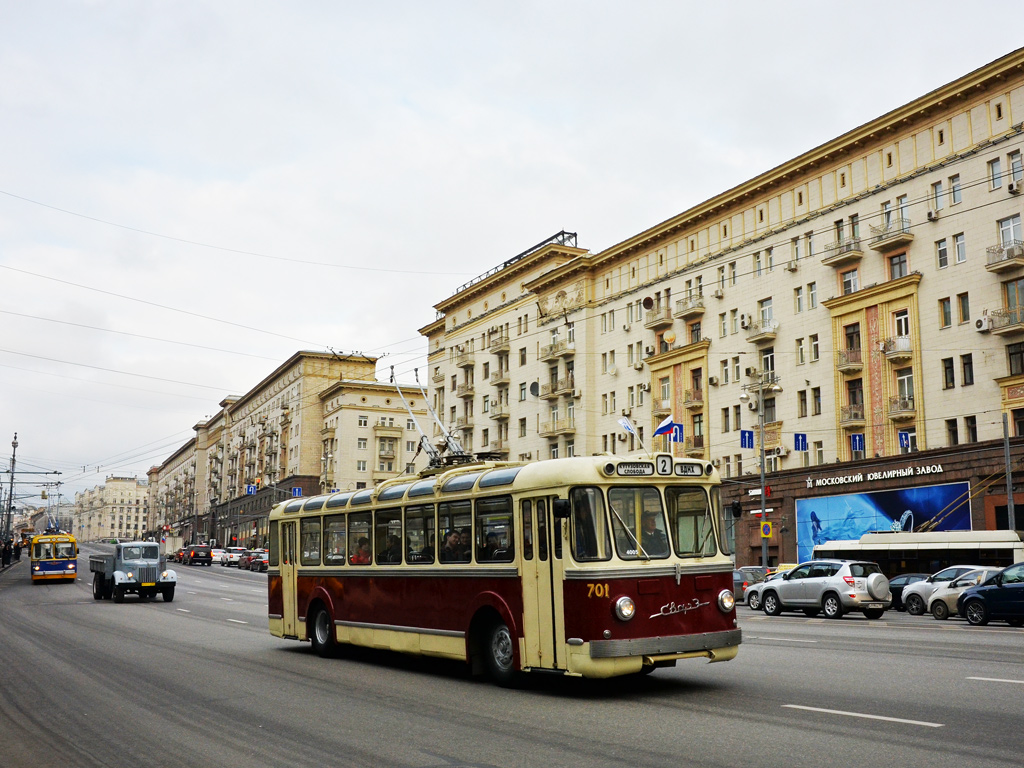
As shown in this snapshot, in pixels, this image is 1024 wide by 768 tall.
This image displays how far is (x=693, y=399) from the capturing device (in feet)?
177

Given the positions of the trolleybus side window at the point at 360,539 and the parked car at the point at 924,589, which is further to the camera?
the parked car at the point at 924,589

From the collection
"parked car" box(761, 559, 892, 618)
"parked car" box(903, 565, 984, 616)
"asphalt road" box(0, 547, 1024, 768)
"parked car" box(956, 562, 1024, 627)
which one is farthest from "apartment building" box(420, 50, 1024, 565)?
"asphalt road" box(0, 547, 1024, 768)

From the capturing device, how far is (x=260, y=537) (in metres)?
Result: 107

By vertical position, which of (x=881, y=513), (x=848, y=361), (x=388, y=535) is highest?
(x=848, y=361)

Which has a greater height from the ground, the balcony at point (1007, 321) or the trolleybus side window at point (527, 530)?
the balcony at point (1007, 321)

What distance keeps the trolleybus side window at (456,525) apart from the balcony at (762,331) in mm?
38169

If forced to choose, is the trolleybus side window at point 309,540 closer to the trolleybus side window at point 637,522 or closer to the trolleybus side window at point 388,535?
the trolleybus side window at point 388,535

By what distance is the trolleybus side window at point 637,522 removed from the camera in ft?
36.1

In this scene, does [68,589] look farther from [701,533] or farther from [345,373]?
[345,373]

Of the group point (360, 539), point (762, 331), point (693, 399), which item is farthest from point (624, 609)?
point (693, 399)

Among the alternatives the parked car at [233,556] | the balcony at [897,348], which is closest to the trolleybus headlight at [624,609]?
the balcony at [897,348]

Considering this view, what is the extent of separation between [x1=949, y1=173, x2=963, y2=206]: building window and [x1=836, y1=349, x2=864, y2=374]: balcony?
7.60 m

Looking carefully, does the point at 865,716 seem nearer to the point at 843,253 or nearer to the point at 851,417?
the point at 851,417

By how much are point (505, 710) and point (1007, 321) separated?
34.2 m
